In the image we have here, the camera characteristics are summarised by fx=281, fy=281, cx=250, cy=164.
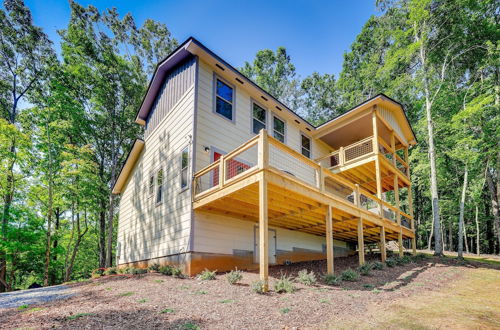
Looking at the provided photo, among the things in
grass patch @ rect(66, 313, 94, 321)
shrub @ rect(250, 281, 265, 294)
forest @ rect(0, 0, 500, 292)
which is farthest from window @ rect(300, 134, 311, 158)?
grass patch @ rect(66, 313, 94, 321)

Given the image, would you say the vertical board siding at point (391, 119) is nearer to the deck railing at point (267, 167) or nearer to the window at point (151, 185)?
the deck railing at point (267, 167)

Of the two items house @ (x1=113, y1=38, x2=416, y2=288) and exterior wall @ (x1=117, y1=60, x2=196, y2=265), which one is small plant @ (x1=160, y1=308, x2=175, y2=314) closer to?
house @ (x1=113, y1=38, x2=416, y2=288)

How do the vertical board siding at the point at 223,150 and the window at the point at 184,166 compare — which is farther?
the window at the point at 184,166

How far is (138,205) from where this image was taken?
14.2 m

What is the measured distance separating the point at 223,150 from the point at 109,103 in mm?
14390

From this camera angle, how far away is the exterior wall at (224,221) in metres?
9.24

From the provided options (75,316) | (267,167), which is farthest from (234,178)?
(75,316)

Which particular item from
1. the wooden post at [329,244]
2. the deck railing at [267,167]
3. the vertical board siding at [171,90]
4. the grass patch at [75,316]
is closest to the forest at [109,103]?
the deck railing at [267,167]

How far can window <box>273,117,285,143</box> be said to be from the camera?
44.6 feet

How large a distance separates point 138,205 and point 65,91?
9.54m

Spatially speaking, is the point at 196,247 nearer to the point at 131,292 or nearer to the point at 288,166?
the point at 131,292

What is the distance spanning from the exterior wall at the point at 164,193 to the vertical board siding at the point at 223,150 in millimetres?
361

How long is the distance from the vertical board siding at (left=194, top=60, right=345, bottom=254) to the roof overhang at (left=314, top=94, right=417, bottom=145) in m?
3.78

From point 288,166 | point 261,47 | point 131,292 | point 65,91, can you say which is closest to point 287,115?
point 288,166
